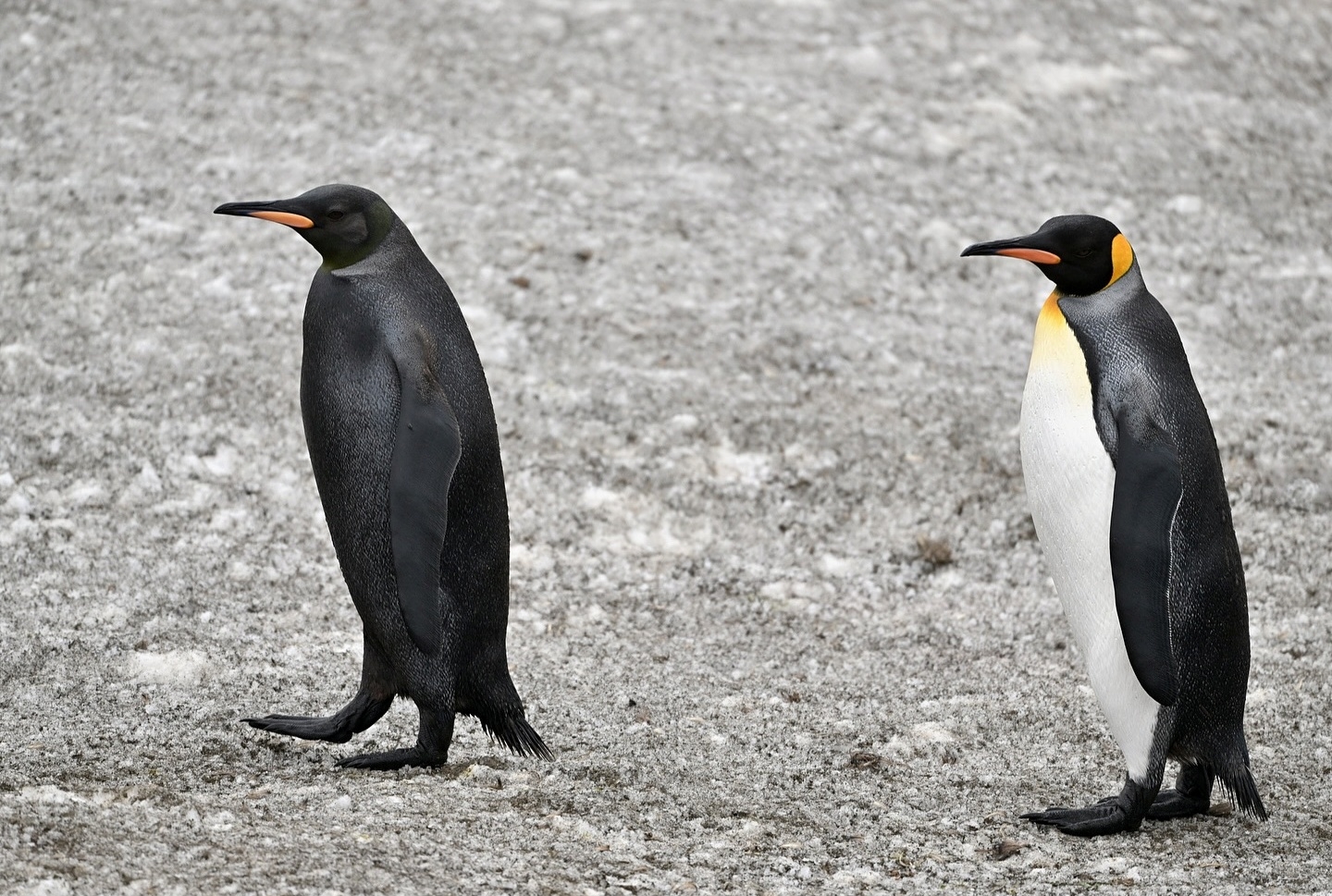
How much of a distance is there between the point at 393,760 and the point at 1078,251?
2.02 meters

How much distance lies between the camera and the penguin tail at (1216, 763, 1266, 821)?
3551 millimetres

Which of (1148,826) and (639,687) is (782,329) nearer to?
(639,687)

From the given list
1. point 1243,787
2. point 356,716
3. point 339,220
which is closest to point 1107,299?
point 1243,787

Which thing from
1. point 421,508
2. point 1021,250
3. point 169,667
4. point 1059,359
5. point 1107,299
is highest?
point 1021,250

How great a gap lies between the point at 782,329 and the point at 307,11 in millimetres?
3635

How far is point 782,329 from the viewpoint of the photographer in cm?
641

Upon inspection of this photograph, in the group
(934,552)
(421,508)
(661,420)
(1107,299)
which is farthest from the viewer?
(661,420)

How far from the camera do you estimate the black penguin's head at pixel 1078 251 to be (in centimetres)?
359

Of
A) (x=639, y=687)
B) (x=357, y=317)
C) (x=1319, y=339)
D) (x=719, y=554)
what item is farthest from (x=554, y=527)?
(x=1319, y=339)

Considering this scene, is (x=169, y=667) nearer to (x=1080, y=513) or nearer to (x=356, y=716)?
(x=356, y=716)

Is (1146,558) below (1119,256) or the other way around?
below

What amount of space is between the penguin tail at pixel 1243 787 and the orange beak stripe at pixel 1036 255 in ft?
4.15

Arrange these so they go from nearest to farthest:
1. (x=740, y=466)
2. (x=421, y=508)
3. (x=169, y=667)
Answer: (x=421, y=508), (x=169, y=667), (x=740, y=466)

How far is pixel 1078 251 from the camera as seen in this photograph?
361 centimetres
